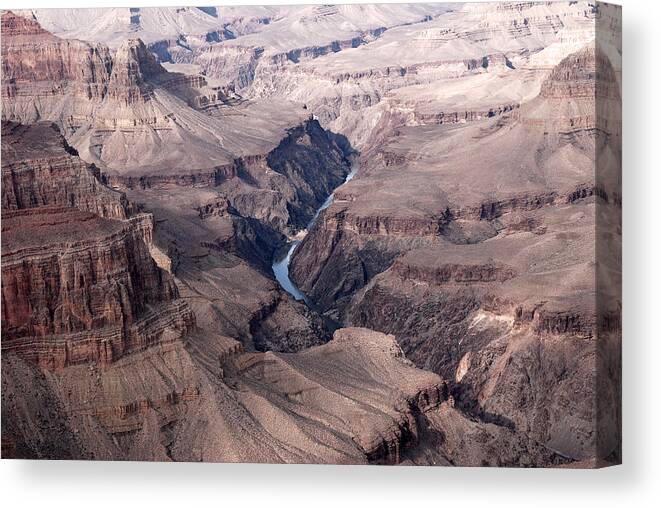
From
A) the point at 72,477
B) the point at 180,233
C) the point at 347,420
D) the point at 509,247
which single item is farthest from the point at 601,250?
the point at 180,233

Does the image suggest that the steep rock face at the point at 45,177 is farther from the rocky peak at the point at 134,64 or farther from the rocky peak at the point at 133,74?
the rocky peak at the point at 133,74

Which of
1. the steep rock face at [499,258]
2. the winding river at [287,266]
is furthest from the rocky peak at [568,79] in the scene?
the winding river at [287,266]

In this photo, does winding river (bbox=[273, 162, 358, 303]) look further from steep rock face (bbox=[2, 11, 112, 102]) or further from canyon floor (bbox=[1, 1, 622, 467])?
steep rock face (bbox=[2, 11, 112, 102])

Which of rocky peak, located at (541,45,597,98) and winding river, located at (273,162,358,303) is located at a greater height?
rocky peak, located at (541,45,597,98)

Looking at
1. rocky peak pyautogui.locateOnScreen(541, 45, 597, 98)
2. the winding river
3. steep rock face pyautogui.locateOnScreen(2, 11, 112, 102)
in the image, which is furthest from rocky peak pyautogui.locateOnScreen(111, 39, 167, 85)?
rocky peak pyautogui.locateOnScreen(541, 45, 597, 98)

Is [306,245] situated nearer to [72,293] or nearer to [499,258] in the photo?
[499,258]

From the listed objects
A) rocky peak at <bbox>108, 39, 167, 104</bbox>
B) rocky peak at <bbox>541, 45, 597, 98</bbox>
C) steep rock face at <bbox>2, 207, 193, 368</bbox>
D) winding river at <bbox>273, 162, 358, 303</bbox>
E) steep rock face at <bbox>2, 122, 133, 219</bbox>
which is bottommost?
winding river at <bbox>273, 162, 358, 303</bbox>

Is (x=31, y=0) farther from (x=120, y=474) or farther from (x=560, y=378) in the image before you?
(x=560, y=378)

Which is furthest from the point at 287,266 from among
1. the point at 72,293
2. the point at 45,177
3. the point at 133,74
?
the point at 72,293
